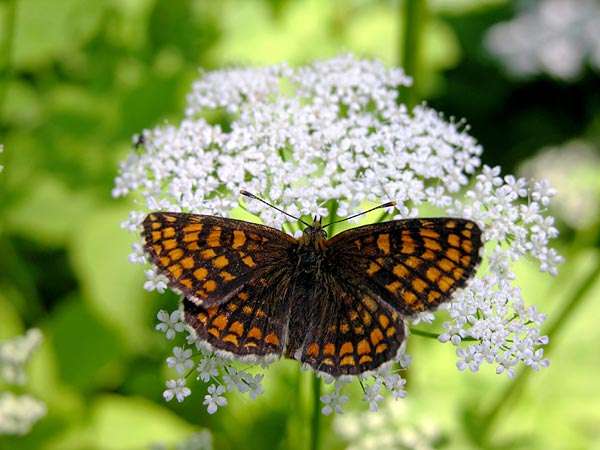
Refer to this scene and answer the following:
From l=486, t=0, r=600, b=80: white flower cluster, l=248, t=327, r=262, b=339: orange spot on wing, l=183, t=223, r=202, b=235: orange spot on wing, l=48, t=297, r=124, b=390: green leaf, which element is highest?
l=486, t=0, r=600, b=80: white flower cluster

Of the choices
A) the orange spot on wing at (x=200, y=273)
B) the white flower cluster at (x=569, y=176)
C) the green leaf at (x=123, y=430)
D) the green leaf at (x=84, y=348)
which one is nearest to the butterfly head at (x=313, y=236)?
the orange spot on wing at (x=200, y=273)

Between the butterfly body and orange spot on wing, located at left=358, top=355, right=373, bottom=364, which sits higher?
the butterfly body

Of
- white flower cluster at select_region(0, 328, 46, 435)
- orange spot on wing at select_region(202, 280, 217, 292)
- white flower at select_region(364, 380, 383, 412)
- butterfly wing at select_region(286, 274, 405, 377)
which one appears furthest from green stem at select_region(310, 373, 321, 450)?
white flower cluster at select_region(0, 328, 46, 435)

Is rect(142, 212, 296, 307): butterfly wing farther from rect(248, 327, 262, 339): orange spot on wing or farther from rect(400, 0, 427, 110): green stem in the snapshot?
rect(400, 0, 427, 110): green stem

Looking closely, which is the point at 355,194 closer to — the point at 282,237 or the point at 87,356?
the point at 282,237

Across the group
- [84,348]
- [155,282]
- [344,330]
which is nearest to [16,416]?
[84,348]

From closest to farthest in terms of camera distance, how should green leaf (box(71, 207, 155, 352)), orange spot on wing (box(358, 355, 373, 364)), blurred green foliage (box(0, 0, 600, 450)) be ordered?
orange spot on wing (box(358, 355, 373, 364)) → blurred green foliage (box(0, 0, 600, 450)) → green leaf (box(71, 207, 155, 352))

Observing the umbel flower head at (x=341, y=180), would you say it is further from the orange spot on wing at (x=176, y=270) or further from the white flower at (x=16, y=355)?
the white flower at (x=16, y=355)
